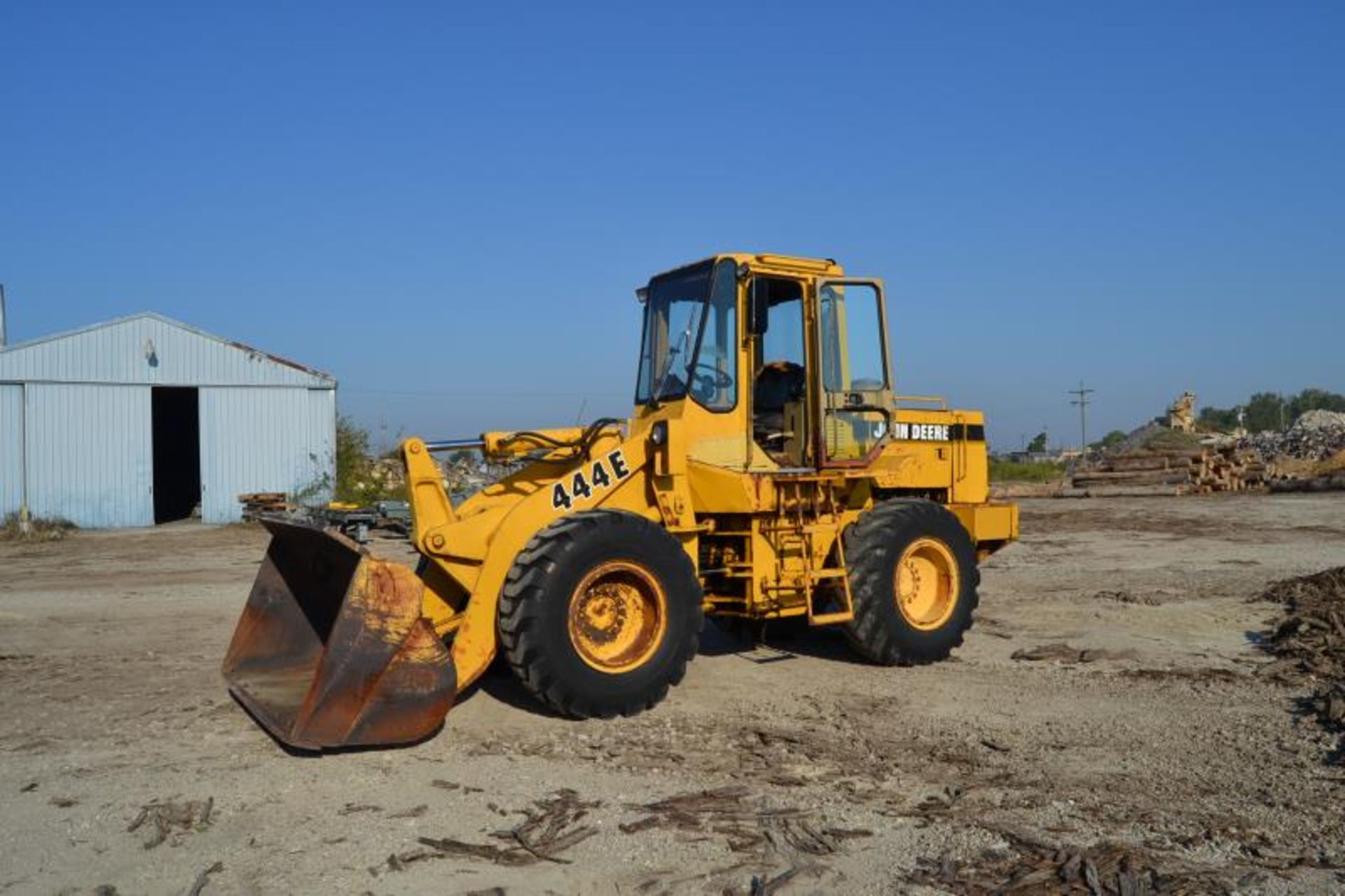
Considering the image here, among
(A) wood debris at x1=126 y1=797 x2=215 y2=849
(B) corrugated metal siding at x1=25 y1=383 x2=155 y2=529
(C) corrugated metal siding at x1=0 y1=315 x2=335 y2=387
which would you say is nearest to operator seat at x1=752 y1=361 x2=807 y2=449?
(A) wood debris at x1=126 y1=797 x2=215 y2=849

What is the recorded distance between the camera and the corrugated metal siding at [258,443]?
82.0 feet

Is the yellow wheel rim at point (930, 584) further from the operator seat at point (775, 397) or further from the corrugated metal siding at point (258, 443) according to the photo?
the corrugated metal siding at point (258, 443)

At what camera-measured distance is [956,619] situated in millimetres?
8734

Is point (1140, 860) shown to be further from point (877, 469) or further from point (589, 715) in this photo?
point (877, 469)

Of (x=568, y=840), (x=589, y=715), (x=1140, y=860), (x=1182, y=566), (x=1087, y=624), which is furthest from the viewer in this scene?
(x=1182, y=566)

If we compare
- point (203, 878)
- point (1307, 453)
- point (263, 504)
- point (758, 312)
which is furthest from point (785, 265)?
point (1307, 453)

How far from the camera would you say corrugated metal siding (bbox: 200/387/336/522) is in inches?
984

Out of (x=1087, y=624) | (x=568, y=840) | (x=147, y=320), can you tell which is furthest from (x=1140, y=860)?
(x=147, y=320)

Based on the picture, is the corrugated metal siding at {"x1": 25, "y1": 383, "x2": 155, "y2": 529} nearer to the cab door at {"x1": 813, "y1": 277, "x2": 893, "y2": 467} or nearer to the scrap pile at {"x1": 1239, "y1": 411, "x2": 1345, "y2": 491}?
the cab door at {"x1": 813, "y1": 277, "x2": 893, "y2": 467}

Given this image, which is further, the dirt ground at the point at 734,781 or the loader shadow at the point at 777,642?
the loader shadow at the point at 777,642

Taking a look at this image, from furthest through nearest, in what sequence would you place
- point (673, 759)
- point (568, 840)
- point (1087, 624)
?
point (1087, 624) → point (673, 759) → point (568, 840)

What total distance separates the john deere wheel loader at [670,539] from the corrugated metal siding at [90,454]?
63.3 ft

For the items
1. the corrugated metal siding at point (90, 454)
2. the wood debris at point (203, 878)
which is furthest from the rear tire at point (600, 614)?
the corrugated metal siding at point (90, 454)

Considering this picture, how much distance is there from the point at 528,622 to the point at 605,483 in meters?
1.33
